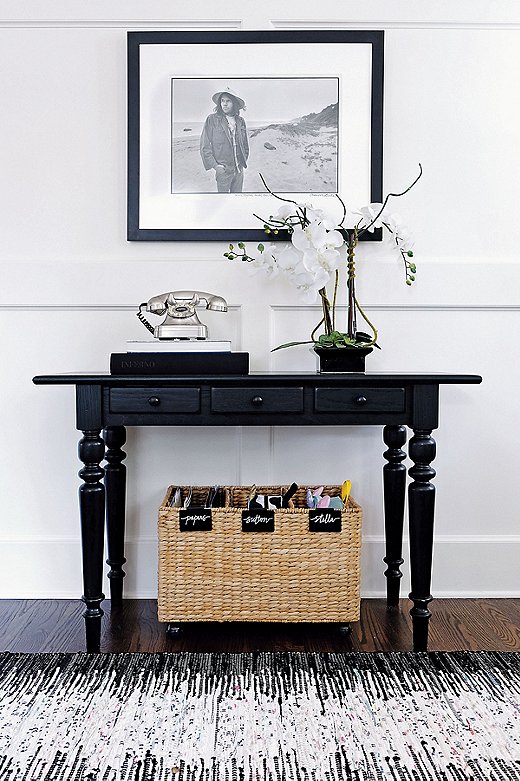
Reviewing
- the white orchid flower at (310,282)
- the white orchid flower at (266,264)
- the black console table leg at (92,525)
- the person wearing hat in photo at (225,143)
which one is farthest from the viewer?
the person wearing hat in photo at (225,143)

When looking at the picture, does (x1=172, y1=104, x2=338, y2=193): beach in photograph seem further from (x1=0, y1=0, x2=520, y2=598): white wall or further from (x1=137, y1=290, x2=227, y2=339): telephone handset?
(x1=137, y1=290, x2=227, y2=339): telephone handset

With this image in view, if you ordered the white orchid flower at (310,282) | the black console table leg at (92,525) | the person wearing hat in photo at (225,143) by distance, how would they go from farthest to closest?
1. the person wearing hat in photo at (225,143)
2. the white orchid flower at (310,282)
3. the black console table leg at (92,525)

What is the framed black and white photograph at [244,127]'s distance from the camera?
7.72 ft

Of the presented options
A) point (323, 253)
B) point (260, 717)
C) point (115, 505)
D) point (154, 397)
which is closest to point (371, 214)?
Answer: point (323, 253)

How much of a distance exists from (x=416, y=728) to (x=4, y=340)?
5.58ft

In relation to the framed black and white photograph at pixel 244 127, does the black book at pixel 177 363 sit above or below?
below

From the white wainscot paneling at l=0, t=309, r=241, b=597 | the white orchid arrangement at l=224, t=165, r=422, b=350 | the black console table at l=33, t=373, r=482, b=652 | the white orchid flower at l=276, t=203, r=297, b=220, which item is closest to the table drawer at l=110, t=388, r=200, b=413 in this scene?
the black console table at l=33, t=373, r=482, b=652

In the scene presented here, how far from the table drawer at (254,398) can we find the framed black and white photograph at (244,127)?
684 millimetres

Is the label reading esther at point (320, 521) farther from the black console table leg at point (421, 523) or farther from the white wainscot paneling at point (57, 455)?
the white wainscot paneling at point (57, 455)

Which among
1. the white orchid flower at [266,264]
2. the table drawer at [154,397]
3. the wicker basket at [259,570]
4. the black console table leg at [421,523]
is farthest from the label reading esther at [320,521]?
the white orchid flower at [266,264]

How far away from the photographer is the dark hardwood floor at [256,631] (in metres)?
1.99

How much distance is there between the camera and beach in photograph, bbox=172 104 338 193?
7.79 ft

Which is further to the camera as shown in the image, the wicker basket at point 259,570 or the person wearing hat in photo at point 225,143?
the person wearing hat in photo at point 225,143

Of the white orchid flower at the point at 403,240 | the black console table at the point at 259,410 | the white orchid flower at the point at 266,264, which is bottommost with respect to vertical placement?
the black console table at the point at 259,410
